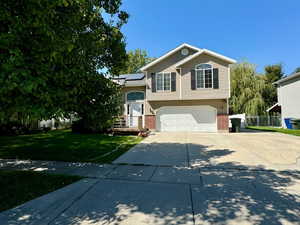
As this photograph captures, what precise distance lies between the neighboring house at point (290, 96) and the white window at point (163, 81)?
44.9 ft

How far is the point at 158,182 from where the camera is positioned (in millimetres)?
4199

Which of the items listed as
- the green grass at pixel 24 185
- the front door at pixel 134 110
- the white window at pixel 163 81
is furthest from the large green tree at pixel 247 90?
the green grass at pixel 24 185

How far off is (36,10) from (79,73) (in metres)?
1.28

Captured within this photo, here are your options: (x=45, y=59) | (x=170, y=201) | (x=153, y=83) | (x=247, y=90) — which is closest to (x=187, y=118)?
(x=153, y=83)

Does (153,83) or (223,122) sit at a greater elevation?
(153,83)

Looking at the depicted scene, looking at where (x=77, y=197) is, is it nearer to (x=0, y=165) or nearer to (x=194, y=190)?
(x=194, y=190)

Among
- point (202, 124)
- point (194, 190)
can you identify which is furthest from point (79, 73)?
point (202, 124)

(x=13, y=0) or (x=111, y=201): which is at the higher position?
(x=13, y=0)

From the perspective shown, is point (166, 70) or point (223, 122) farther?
point (166, 70)

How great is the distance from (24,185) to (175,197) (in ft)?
11.9

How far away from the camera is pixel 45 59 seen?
3.12m

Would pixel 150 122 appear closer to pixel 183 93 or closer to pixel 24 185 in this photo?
pixel 183 93

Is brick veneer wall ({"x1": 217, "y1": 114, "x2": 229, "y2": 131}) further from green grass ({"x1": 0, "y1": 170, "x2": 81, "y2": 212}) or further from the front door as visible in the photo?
green grass ({"x1": 0, "y1": 170, "x2": 81, "y2": 212})

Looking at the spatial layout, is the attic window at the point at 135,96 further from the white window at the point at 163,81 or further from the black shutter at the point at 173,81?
the black shutter at the point at 173,81
